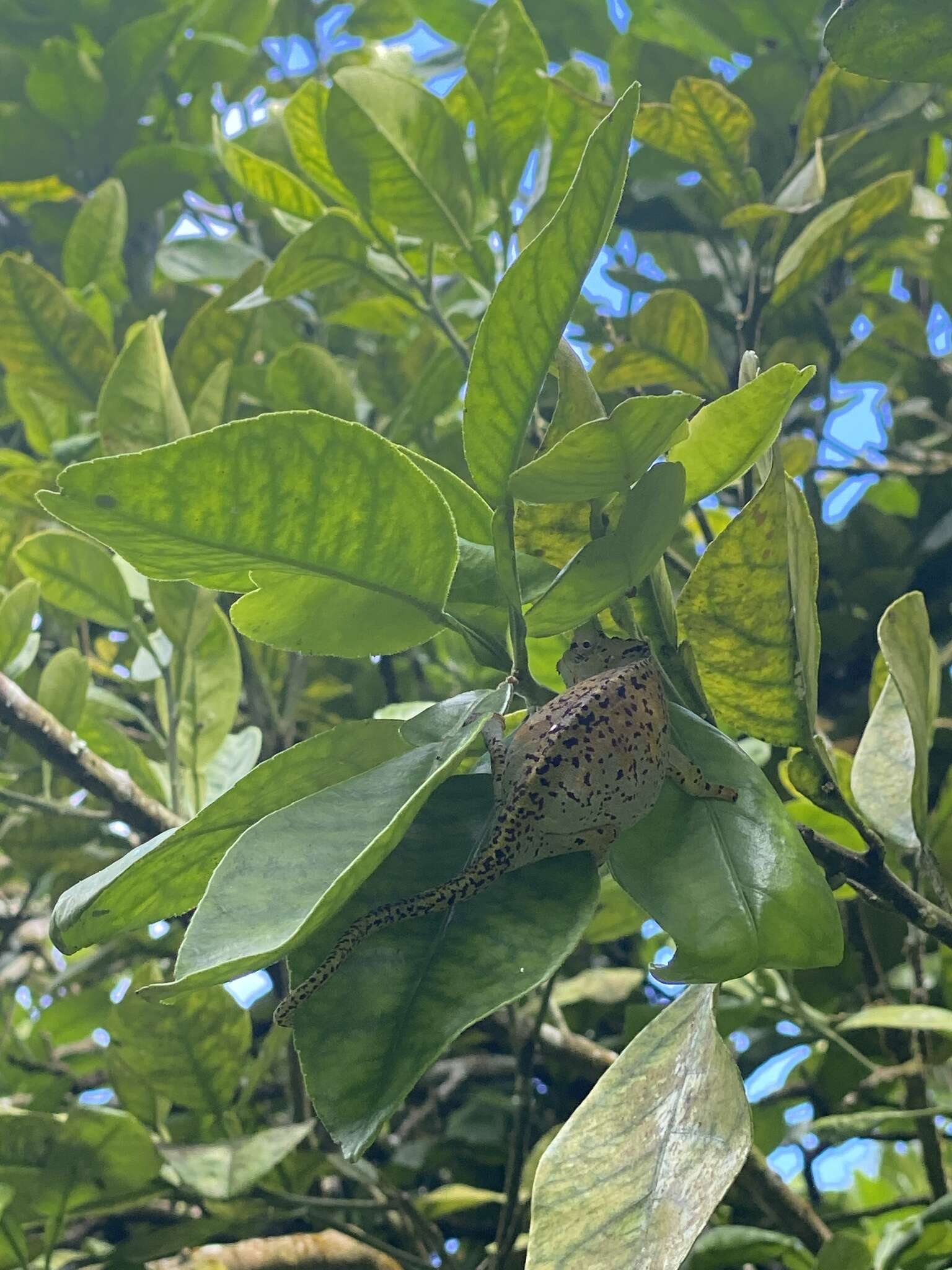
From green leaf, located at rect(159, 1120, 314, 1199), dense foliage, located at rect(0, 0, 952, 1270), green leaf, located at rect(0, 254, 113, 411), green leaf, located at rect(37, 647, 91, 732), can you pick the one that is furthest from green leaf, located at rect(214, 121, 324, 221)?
green leaf, located at rect(159, 1120, 314, 1199)

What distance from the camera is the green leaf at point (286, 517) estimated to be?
1.40ft

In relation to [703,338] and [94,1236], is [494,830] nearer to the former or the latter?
[703,338]

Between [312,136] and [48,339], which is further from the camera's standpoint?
[48,339]

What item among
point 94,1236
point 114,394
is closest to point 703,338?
point 114,394

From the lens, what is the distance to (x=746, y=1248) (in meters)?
0.90

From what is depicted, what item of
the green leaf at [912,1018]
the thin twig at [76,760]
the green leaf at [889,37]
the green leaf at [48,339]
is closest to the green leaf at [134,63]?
the green leaf at [48,339]

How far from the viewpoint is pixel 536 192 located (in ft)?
3.04

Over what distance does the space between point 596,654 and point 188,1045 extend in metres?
0.50

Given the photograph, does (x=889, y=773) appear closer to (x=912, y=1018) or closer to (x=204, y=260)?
(x=912, y=1018)

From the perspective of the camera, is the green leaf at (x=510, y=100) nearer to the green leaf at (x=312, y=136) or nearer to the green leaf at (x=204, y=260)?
the green leaf at (x=312, y=136)

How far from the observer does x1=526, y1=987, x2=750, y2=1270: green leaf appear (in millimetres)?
441

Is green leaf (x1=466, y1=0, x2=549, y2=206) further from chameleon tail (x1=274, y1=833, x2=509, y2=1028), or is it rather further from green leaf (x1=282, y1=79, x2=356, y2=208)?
chameleon tail (x1=274, y1=833, x2=509, y2=1028)

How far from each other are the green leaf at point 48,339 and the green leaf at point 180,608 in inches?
16.0

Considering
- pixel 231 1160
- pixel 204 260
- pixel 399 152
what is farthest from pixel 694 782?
pixel 204 260
